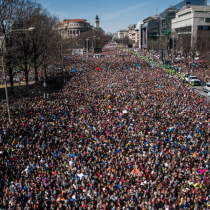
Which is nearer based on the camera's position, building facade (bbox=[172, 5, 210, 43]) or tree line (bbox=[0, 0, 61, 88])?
tree line (bbox=[0, 0, 61, 88])

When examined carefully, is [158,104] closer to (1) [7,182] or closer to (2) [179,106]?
(2) [179,106]

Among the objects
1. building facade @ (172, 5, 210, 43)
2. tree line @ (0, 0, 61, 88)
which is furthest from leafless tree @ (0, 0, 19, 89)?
building facade @ (172, 5, 210, 43)

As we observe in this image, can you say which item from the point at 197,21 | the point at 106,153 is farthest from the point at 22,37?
the point at 197,21

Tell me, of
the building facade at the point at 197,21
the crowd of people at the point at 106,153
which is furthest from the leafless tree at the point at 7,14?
the building facade at the point at 197,21

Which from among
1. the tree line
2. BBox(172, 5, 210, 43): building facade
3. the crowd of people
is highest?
BBox(172, 5, 210, 43): building facade

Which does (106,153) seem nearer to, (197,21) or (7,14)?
(7,14)

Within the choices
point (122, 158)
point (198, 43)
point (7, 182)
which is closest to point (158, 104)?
point (122, 158)

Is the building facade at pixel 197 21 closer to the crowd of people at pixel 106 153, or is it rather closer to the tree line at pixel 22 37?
the tree line at pixel 22 37

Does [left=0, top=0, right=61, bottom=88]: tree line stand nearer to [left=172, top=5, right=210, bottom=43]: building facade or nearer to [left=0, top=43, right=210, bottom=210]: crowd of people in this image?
[left=0, top=43, right=210, bottom=210]: crowd of people
